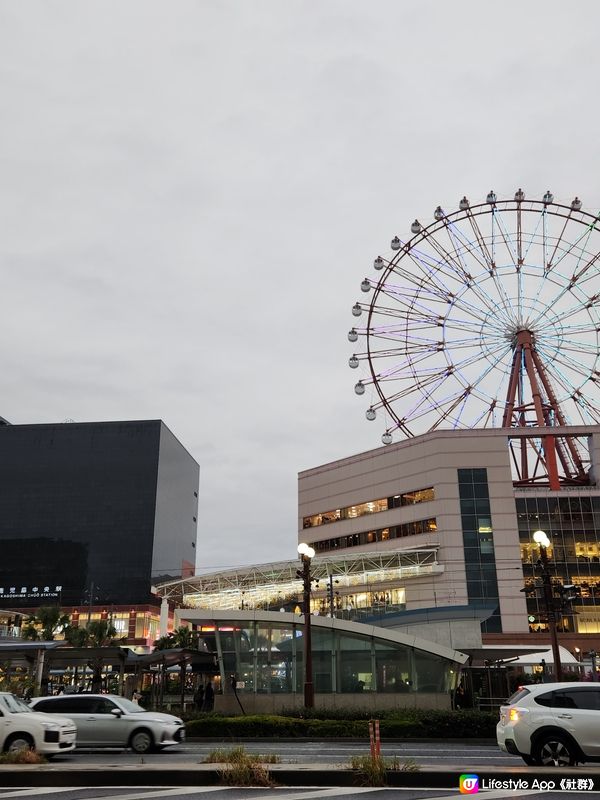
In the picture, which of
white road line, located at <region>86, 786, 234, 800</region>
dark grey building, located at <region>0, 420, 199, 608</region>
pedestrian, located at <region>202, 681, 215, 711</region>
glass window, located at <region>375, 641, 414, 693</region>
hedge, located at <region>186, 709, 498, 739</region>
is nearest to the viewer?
white road line, located at <region>86, 786, 234, 800</region>

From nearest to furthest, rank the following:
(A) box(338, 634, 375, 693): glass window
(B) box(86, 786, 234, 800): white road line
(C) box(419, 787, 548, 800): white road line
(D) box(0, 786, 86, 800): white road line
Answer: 1. (C) box(419, 787, 548, 800): white road line
2. (B) box(86, 786, 234, 800): white road line
3. (D) box(0, 786, 86, 800): white road line
4. (A) box(338, 634, 375, 693): glass window

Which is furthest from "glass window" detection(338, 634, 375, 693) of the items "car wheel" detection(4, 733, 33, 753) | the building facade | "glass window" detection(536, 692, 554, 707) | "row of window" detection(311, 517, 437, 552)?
"row of window" detection(311, 517, 437, 552)

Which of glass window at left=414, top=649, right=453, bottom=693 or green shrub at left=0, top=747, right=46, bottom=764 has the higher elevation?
glass window at left=414, top=649, right=453, bottom=693

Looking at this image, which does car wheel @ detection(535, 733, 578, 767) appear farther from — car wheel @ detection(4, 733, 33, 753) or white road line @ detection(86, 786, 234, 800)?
car wheel @ detection(4, 733, 33, 753)

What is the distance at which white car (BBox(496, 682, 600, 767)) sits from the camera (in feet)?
42.4

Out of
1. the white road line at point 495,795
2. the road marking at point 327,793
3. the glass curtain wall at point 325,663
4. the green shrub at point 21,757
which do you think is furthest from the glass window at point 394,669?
the white road line at point 495,795

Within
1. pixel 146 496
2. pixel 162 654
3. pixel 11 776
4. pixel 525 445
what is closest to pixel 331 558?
pixel 525 445

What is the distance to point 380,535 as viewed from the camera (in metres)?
68.6

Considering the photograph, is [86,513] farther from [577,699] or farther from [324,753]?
[577,699]

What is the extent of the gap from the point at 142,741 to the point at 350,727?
737cm

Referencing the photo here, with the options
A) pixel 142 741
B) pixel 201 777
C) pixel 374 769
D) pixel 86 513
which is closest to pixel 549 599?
pixel 142 741

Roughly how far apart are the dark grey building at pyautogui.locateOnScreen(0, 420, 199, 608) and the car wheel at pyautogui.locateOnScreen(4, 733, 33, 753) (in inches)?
4640

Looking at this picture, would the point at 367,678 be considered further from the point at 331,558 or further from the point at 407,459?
the point at 407,459

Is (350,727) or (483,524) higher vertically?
(483,524)
